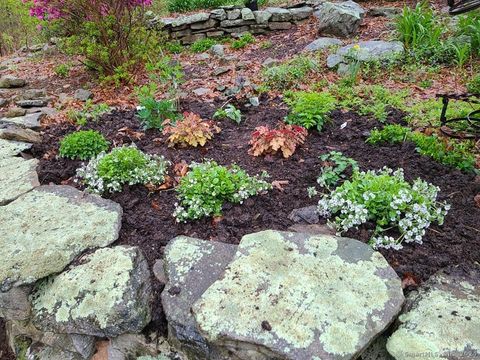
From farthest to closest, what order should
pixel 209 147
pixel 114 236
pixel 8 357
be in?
pixel 209 147 → pixel 8 357 → pixel 114 236

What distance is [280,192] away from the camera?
109 inches

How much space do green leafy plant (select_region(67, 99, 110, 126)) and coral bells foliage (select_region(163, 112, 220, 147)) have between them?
1.08 metres

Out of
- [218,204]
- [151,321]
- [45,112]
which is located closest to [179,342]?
[151,321]

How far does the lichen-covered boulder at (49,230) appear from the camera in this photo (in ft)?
7.27

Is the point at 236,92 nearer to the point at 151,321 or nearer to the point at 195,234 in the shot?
the point at 195,234

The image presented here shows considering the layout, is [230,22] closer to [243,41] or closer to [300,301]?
[243,41]

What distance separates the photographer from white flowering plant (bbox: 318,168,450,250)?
224 centimetres

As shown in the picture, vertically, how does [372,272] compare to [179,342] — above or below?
above

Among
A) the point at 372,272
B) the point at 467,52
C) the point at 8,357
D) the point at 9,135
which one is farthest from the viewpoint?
the point at 467,52

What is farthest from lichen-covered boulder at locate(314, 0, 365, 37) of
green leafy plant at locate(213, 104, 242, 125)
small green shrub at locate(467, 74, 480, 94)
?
green leafy plant at locate(213, 104, 242, 125)

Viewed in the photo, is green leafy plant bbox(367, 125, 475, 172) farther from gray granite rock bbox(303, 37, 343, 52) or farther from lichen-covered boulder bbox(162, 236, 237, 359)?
gray granite rock bbox(303, 37, 343, 52)

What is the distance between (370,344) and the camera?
1.81 metres

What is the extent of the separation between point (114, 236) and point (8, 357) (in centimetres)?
124

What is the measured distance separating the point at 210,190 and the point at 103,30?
363 centimetres
